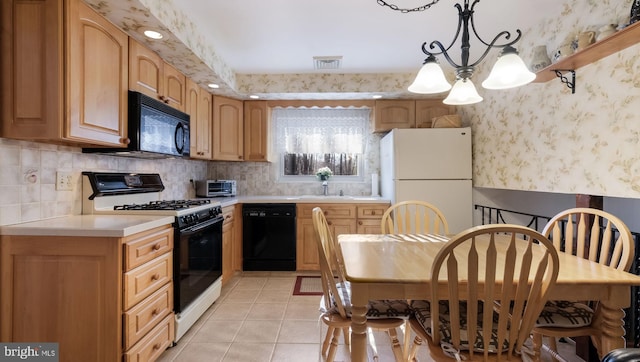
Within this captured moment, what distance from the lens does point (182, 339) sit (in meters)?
2.12

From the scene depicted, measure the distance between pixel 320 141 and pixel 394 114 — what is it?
1.01 m

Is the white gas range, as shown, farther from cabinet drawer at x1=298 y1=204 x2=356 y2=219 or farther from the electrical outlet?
cabinet drawer at x1=298 y1=204 x2=356 y2=219

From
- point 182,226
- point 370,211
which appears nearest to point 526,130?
point 370,211

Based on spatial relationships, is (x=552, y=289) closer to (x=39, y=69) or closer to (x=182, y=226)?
(x=182, y=226)

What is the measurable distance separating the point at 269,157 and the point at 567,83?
286 centimetres

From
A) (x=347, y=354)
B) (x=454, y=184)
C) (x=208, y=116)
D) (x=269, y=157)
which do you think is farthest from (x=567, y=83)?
(x=208, y=116)

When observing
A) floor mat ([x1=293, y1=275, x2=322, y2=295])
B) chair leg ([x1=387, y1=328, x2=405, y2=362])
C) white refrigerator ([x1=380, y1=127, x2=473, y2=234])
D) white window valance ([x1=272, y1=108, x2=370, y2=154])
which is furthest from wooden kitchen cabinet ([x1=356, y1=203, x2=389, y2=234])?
chair leg ([x1=387, y1=328, x2=405, y2=362])

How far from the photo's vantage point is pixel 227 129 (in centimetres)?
357

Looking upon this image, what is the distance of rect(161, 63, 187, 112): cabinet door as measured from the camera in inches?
96.6

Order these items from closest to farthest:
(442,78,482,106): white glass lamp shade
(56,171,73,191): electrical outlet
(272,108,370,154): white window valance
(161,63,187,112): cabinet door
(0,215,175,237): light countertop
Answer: (0,215,175,237): light countertop, (442,78,482,106): white glass lamp shade, (56,171,73,191): electrical outlet, (161,63,187,112): cabinet door, (272,108,370,154): white window valance

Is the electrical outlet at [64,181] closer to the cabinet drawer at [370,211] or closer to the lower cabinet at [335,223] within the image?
the lower cabinet at [335,223]

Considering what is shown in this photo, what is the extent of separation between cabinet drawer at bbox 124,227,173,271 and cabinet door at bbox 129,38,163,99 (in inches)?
39.0

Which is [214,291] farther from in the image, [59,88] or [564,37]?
[564,37]

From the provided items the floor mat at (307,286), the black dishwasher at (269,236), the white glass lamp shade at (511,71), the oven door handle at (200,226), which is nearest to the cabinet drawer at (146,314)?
the oven door handle at (200,226)
